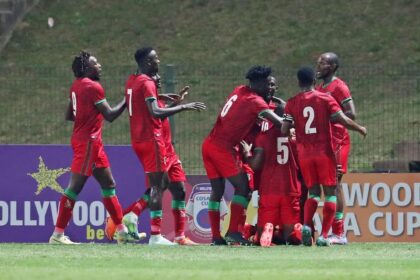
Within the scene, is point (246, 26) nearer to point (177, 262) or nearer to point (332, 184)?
point (332, 184)

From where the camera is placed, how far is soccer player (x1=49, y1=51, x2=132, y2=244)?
1692cm

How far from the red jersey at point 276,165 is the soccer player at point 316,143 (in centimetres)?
66

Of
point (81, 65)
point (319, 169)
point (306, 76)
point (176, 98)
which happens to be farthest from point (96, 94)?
point (319, 169)

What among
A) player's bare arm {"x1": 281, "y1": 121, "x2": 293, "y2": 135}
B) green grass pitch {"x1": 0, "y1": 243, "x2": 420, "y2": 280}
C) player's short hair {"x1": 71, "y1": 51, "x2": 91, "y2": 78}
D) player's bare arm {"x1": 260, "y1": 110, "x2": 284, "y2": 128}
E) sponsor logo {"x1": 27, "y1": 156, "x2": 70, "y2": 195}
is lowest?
green grass pitch {"x1": 0, "y1": 243, "x2": 420, "y2": 280}

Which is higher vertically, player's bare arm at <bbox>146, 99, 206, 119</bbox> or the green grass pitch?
player's bare arm at <bbox>146, 99, 206, 119</bbox>

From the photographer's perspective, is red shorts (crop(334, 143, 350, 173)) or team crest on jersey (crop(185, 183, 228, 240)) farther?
team crest on jersey (crop(185, 183, 228, 240))

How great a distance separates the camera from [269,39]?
31109 millimetres

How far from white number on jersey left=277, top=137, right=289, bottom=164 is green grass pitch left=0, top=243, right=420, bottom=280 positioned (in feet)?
4.53

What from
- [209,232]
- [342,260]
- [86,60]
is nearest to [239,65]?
[209,232]

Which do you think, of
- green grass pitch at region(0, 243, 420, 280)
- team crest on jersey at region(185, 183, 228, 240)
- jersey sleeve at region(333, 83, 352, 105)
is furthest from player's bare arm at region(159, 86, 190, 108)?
team crest on jersey at region(185, 183, 228, 240)

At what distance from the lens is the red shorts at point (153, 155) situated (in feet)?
54.4

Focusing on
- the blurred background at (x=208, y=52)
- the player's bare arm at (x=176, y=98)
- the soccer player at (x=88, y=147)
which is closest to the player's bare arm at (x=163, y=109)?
the soccer player at (x=88, y=147)

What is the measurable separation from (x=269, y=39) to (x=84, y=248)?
1575 centimetres

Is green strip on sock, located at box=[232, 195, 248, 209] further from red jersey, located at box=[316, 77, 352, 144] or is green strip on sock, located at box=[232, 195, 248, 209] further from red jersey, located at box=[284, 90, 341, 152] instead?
red jersey, located at box=[316, 77, 352, 144]
